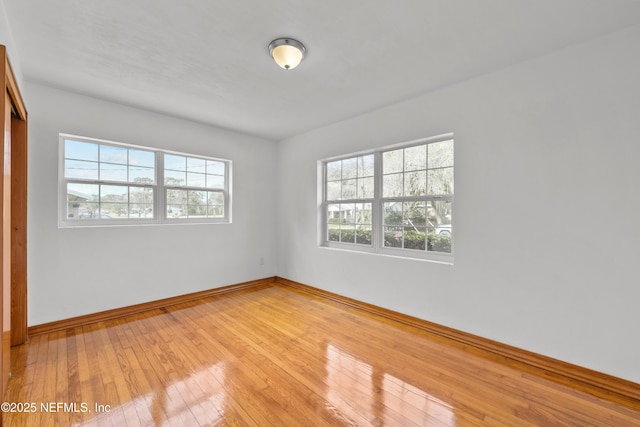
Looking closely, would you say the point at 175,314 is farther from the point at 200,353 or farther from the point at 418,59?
the point at 418,59

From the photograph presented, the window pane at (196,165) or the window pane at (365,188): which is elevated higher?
the window pane at (196,165)

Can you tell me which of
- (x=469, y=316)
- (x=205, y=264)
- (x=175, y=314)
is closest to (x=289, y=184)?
(x=205, y=264)

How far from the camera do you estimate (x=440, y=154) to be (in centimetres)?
297

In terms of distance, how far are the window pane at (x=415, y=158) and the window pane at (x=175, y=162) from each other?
Answer: 9.98 feet

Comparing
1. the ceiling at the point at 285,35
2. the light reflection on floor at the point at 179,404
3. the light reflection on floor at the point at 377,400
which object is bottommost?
the light reflection on floor at the point at 377,400

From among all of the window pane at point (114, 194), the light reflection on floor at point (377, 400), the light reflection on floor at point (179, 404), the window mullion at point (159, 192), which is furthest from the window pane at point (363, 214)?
the window pane at point (114, 194)

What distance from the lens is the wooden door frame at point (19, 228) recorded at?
8.06 ft

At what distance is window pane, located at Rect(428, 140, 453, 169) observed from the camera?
2.90 meters

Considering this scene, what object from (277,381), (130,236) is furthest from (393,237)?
(130,236)

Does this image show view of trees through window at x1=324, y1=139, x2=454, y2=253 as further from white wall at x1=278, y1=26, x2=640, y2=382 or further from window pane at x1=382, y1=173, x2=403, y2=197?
white wall at x1=278, y1=26, x2=640, y2=382

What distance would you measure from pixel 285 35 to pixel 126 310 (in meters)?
3.45

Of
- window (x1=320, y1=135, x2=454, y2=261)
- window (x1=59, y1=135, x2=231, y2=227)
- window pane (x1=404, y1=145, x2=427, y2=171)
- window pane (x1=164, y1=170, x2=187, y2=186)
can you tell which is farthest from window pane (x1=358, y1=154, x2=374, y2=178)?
window pane (x1=164, y1=170, x2=187, y2=186)

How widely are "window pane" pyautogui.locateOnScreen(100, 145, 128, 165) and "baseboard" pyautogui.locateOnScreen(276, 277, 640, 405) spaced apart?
3783 mm

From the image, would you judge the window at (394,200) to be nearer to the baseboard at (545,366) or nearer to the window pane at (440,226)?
the window pane at (440,226)
